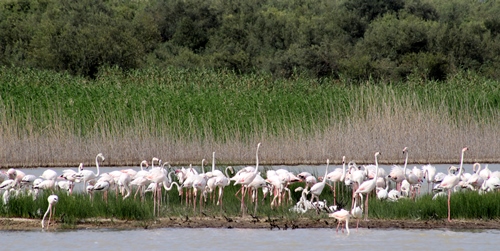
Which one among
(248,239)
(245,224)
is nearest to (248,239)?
(248,239)

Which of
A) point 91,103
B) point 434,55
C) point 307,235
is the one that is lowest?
point 307,235

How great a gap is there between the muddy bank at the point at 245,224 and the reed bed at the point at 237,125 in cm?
705

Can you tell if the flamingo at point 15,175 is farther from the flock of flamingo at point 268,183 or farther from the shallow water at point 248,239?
the shallow water at point 248,239

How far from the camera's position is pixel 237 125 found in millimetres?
21609

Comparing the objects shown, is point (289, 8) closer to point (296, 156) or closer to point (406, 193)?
point (296, 156)

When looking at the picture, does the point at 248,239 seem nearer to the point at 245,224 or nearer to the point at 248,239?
the point at 248,239

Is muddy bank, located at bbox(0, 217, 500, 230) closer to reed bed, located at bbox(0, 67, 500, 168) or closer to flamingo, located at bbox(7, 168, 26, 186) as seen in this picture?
flamingo, located at bbox(7, 168, 26, 186)

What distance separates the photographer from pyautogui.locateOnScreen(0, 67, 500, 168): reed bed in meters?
19.4

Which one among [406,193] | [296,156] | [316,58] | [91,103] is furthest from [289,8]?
[406,193]

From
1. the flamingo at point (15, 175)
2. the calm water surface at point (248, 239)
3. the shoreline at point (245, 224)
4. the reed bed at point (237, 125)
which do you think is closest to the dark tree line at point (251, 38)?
the reed bed at point (237, 125)

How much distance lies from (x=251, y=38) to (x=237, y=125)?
2258 centimetres

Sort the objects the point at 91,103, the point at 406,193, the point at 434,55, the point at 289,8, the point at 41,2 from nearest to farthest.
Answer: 1. the point at 406,193
2. the point at 91,103
3. the point at 434,55
4. the point at 41,2
5. the point at 289,8

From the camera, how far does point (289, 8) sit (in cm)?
5522

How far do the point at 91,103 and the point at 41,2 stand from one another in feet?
93.0
